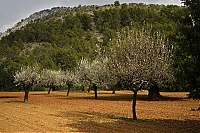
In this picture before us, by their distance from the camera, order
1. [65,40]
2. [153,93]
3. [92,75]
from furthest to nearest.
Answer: [65,40]
[92,75]
[153,93]

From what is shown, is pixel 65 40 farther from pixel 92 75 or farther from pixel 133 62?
pixel 133 62

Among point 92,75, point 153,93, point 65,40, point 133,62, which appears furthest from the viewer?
point 65,40

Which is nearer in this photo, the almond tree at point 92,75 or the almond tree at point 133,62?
the almond tree at point 133,62

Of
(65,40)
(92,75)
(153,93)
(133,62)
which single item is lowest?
(153,93)

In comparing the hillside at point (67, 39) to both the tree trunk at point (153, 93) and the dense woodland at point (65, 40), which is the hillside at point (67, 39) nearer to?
the dense woodland at point (65, 40)

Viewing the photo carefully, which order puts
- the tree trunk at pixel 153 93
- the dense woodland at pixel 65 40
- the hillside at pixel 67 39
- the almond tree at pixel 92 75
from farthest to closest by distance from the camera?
the hillside at pixel 67 39 → the dense woodland at pixel 65 40 → the almond tree at pixel 92 75 → the tree trunk at pixel 153 93

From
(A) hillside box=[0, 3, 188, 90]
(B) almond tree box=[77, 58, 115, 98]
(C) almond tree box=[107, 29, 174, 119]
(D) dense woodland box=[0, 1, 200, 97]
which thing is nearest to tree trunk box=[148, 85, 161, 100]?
(B) almond tree box=[77, 58, 115, 98]

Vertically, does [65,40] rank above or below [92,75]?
above

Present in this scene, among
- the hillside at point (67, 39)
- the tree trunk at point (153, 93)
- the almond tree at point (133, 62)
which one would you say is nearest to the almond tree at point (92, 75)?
the tree trunk at point (153, 93)

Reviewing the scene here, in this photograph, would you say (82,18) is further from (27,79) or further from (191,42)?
(191,42)

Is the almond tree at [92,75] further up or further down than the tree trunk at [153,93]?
further up

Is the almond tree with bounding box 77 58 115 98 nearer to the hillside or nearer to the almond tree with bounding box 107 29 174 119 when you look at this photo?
the almond tree with bounding box 107 29 174 119

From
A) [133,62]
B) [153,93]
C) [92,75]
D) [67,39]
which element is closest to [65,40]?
[67,39]

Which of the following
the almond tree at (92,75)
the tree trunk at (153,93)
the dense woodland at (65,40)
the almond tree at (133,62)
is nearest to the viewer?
the almond tree at (133,62)
